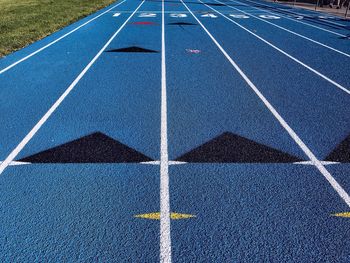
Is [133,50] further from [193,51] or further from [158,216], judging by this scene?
[158,216]

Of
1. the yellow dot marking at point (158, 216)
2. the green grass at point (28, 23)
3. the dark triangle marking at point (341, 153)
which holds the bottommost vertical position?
the yellow dot marking at point (158, 216)

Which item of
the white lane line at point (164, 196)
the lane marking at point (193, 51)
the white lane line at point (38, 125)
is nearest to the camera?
the white lane line at point (164, 196)

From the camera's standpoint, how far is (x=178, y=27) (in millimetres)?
14016

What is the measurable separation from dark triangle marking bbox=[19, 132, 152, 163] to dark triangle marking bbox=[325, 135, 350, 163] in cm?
231

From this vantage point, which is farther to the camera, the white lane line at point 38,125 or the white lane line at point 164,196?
the white lane line at point 38,125

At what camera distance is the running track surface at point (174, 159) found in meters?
3.04

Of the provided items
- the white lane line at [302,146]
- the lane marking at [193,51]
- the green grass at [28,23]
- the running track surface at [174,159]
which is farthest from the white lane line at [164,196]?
the green grass at [28,23]

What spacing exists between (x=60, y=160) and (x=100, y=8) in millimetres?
18198

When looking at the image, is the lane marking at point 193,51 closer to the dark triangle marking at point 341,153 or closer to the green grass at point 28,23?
the green grass at point 28,23

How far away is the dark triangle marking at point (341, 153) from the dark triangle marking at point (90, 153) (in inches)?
91.0

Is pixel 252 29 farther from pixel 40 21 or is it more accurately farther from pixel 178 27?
pixel 40 21

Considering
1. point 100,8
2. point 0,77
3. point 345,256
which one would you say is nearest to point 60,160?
point 345,256

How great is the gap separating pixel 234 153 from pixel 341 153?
55.4 inches

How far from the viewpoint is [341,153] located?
180 inches
